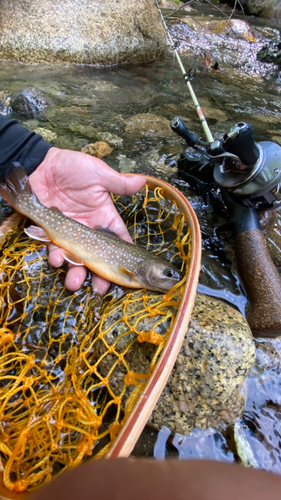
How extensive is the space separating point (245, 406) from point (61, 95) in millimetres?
6611

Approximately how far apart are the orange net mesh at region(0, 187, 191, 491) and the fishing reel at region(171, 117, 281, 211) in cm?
71

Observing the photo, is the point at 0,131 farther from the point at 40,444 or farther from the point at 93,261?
the point at 40,444

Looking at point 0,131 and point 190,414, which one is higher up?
point 0,131

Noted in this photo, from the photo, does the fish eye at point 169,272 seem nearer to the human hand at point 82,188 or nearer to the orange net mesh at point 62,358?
the orange net mesh at point 62,358

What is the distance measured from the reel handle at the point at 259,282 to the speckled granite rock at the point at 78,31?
750 cm

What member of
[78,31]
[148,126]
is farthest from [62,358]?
[78,31]

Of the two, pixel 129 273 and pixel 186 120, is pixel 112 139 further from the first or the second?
pixel 129 273

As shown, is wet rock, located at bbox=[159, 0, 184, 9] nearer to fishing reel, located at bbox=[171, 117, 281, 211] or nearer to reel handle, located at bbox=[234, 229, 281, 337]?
fishing reel, located at bbox=[171, 117, 281, 211]

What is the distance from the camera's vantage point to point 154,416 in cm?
219

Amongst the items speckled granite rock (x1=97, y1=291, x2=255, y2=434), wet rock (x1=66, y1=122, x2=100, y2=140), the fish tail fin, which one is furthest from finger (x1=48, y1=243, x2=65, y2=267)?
wet rock (x1=66, y1=122, x2=100, y2=140)

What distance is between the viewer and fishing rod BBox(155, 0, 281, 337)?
2.75 metres

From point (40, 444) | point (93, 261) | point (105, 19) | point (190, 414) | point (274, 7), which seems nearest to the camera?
point (40, 444)

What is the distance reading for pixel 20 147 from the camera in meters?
3.36

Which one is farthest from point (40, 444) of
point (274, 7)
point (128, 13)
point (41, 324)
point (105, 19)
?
point (274, 7)
